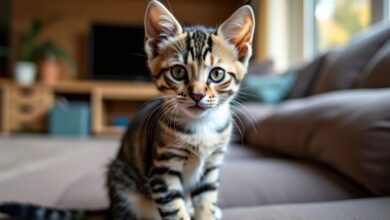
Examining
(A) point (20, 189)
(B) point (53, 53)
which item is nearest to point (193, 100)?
(A) point (20, 189)

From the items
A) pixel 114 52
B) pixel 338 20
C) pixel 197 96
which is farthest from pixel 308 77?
pixel 114 52

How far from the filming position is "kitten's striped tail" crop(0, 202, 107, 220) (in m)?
0.71

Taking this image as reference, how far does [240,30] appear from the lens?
71 cm

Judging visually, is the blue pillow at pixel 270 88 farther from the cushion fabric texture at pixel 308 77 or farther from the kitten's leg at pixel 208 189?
the kitten's leg at pixel 208 189

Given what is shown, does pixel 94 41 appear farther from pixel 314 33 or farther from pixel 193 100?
pixel 193 100

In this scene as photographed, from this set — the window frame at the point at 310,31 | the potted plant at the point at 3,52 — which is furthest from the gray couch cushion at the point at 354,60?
the potted plant at the point at 3,52

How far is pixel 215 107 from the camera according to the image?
2.30 feet

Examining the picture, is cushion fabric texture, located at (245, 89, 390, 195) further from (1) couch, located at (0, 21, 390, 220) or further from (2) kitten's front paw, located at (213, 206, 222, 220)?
(2) kitten's front paw, located at (213, 206, 222, 220)

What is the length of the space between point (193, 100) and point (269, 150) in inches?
37.3

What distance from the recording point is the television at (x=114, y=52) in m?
4.34

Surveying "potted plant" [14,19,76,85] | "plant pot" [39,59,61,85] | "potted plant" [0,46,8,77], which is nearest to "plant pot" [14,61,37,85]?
"potted plant" [14,19,76,85]

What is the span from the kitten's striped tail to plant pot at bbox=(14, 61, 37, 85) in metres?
3.67

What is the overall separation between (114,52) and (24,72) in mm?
1029

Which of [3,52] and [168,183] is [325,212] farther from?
[3,52]
